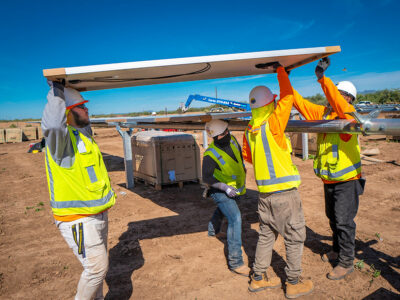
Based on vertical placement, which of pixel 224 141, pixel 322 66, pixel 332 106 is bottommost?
pixel 224 141

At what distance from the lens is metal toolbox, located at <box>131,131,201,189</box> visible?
7.41 meters

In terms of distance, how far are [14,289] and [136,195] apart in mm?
3994

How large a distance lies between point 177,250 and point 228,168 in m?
1.63

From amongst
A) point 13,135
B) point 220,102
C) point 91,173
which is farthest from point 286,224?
point 13,135

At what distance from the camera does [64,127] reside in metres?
2.28

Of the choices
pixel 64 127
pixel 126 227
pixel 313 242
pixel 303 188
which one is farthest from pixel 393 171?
pixel 64 127

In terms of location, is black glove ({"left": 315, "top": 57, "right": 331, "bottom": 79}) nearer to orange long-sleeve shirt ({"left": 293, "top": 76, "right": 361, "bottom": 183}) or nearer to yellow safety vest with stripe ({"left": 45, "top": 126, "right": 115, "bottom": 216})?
orange long-sleeve shirt ({"left": 293, "top": 76, "right": 361, "bottom": 183})

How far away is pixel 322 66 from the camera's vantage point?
2777mm

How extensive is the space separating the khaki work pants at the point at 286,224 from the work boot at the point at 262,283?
27cm

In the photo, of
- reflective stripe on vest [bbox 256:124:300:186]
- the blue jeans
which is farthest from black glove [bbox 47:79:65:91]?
the blue jeans

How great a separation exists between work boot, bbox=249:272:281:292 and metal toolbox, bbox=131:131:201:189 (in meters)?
4.65

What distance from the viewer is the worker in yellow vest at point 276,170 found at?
2.75 meters

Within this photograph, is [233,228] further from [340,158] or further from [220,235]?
[340,158]

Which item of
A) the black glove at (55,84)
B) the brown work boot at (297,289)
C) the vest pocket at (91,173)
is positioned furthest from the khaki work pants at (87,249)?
the brown work boot at (297,289)
